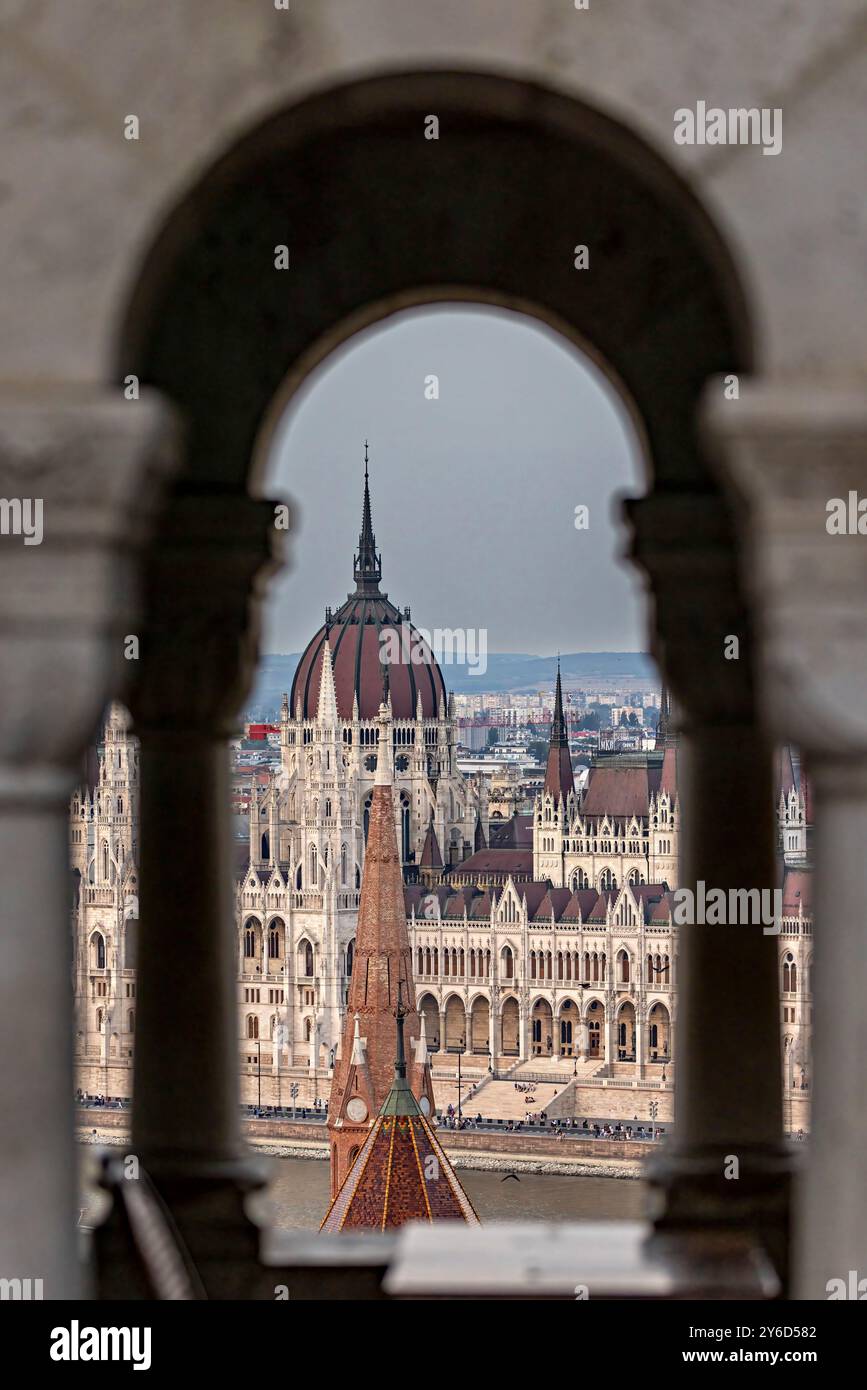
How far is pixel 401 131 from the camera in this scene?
569cm

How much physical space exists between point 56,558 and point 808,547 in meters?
1.30

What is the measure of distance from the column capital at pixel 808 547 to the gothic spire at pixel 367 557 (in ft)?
270

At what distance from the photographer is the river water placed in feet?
254

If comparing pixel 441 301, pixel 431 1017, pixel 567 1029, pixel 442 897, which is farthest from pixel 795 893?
pixel 441 301

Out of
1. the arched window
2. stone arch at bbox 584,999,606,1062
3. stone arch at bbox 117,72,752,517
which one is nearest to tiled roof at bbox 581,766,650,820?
stone arch at bbox 584,999,606,1062

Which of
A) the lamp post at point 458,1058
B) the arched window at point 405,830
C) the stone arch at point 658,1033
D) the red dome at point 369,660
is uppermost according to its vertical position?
the red dome at point 369,660

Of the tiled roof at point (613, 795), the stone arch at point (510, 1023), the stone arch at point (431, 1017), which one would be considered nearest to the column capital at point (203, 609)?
the tiled roof at point (613, 795)

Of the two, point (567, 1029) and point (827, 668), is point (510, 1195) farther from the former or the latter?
point (827, 668)

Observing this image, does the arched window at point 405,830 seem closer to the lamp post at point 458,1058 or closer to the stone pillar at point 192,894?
the lamp post at point 458,1058

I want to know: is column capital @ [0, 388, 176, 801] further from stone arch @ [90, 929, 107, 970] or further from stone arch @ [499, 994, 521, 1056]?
stone arch @ [499, 994, 521, 1056]

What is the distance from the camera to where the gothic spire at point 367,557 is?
290 feet

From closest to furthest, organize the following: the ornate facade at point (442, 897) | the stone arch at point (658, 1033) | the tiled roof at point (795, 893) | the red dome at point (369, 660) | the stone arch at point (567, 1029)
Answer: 1. the tiled roof at point (795, 893)
2. the red dome at point (369, 660)
3. the stone arch at point (658, 1033)
4. the ornate facade at point (442, 897)
5. the stone arch at point (567, 1029)

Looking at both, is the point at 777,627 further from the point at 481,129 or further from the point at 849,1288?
the point at 481,129

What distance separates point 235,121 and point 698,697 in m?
3.69
